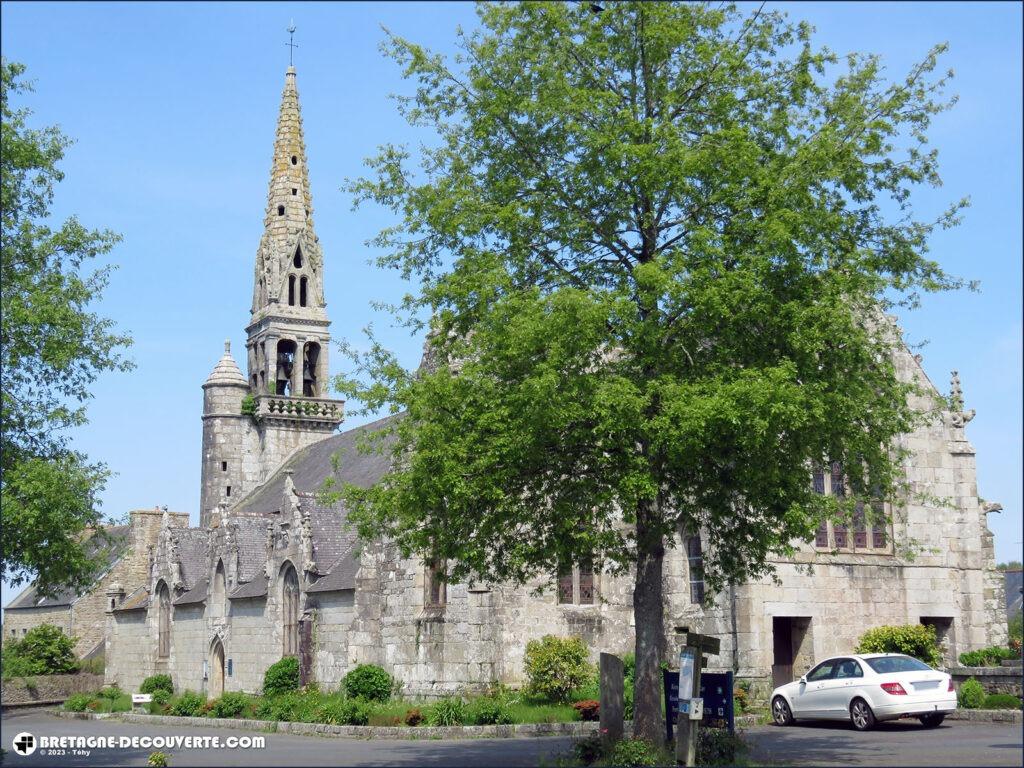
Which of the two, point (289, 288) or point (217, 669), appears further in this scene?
point (289, 288)

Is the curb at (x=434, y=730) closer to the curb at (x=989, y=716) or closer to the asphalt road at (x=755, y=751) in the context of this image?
the asphalt road at (x=755, y=751)

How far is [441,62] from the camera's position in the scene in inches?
766

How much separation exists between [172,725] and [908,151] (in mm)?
25252

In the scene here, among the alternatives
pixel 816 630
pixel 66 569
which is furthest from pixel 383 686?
pixel 66 569

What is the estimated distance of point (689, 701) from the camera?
16672mm

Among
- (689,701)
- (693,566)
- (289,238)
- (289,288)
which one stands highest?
(289,238)

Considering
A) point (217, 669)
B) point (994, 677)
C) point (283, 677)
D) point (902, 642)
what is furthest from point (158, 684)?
point (994, 677)

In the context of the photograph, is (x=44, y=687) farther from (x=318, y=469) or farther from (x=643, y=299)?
(x=643, y=299)

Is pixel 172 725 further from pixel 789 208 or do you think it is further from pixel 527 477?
pixel 789 208

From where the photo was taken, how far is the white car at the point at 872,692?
72.2 feet

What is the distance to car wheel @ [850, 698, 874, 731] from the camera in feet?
73.6

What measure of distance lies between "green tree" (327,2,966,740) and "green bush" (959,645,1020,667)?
34.9 ft

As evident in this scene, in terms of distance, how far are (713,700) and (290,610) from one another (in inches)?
929

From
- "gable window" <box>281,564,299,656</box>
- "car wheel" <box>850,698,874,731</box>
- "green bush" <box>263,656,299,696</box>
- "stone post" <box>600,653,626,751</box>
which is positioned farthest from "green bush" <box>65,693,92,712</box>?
"stone post" <box>600,653,626,751</box>
